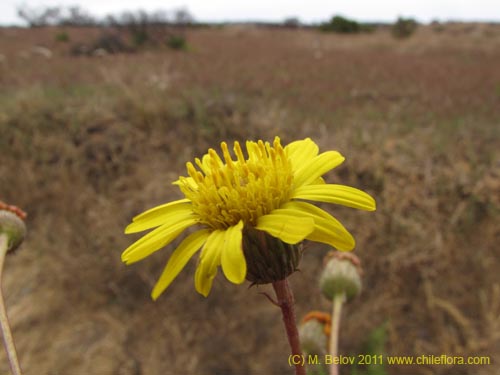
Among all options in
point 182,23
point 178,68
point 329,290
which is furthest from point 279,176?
point 182,23

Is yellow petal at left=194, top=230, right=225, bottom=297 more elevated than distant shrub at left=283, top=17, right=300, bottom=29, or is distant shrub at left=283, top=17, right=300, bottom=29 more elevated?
yellow petal at left=194, top=230, right=225, bottom=297

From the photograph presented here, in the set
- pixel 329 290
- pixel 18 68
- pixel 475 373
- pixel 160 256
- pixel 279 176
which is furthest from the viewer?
pixel 18 68

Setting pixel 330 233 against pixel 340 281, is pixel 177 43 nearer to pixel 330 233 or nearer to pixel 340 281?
pixel 340 281

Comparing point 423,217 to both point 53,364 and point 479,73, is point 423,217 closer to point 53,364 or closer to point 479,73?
point 53,364

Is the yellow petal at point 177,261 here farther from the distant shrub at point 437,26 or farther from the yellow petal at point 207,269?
the distant shrub at point 437,26

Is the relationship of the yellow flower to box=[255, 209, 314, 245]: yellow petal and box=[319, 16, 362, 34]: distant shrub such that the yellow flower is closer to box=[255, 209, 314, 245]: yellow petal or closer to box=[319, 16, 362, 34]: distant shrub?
box=[255, 209, 314, 245]: yellow petal

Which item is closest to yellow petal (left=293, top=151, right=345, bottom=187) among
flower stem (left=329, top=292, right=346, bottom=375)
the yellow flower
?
the yellow flower

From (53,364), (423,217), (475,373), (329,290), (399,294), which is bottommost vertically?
(53,364)
